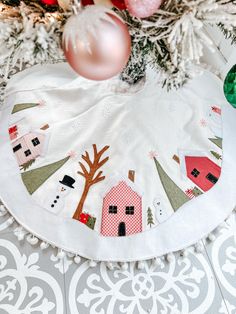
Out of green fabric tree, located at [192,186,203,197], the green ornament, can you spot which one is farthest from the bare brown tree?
the green ornament

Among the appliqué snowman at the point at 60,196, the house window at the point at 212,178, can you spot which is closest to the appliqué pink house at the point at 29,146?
the appliqué snowman at the point at 60,196

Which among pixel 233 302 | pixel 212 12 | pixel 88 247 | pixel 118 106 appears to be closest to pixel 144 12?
pixel 212 12

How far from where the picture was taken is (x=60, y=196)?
0.84 metres

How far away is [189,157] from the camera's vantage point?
0.91 metres

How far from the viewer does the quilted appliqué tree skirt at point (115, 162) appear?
0.80 meters

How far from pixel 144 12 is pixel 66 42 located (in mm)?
150

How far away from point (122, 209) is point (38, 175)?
22 centimetres

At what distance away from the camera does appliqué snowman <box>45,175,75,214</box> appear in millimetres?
827

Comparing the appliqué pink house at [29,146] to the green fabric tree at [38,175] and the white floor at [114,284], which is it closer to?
the green fabric tree at [38,175]

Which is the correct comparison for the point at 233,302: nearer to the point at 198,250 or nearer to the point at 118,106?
the point at 198,250

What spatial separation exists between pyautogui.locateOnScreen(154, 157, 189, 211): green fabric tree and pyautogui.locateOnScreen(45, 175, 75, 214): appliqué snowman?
21 centimetres

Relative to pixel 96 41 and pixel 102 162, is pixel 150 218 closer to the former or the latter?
pixel 102 162

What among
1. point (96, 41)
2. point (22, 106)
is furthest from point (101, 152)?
point (96, 41)

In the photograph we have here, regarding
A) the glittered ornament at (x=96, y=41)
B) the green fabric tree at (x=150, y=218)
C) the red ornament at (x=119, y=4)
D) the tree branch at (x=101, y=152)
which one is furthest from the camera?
the tree branch at (x=101, y=152)
